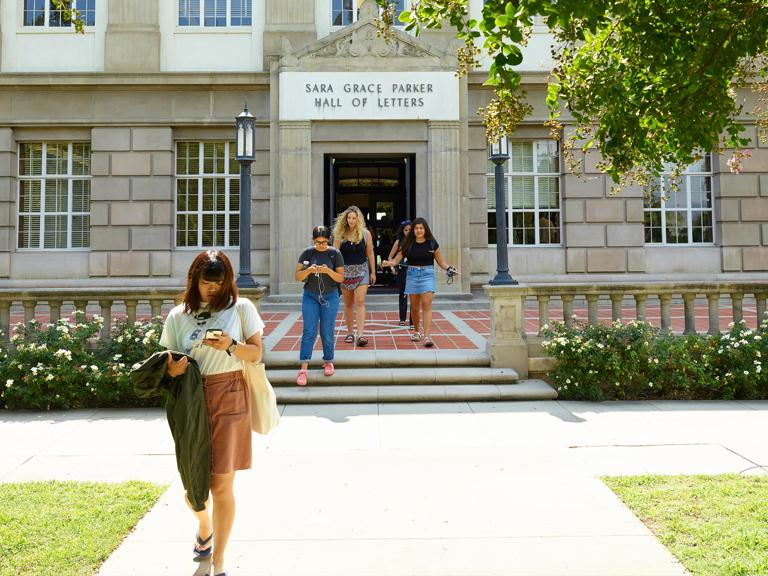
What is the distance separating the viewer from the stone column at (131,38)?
1445cm

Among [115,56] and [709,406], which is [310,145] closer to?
[115,56]

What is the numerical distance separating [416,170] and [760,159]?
367 inches

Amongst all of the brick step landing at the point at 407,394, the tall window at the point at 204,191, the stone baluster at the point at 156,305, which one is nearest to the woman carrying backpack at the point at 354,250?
the brick step landing at the point at 407,394

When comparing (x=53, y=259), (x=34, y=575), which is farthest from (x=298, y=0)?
(x=34, y=575)

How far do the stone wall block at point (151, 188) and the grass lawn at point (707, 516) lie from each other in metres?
13.3

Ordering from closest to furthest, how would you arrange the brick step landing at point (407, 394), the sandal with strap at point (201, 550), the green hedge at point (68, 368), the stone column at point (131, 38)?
the sandal with strap at point (201, 550)
the green hedge at point (68, 368)
the brick step landing at point (407, 394)
the stone column at point (131, 38)

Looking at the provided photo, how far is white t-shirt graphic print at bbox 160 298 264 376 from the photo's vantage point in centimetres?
300

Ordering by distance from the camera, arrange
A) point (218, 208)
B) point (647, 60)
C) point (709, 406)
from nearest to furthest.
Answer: point (647, 60), point (709, 406), point (218, 208)

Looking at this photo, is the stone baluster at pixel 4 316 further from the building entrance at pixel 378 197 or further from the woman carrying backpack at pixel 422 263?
the building entrance at pixel 378 197

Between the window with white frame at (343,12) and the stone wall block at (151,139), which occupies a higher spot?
the window with white frame at (343,12)

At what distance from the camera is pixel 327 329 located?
23.4ft

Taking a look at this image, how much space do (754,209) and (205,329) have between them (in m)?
16.4

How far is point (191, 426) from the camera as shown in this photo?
280 cm

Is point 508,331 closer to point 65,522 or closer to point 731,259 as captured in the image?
point 65,522
